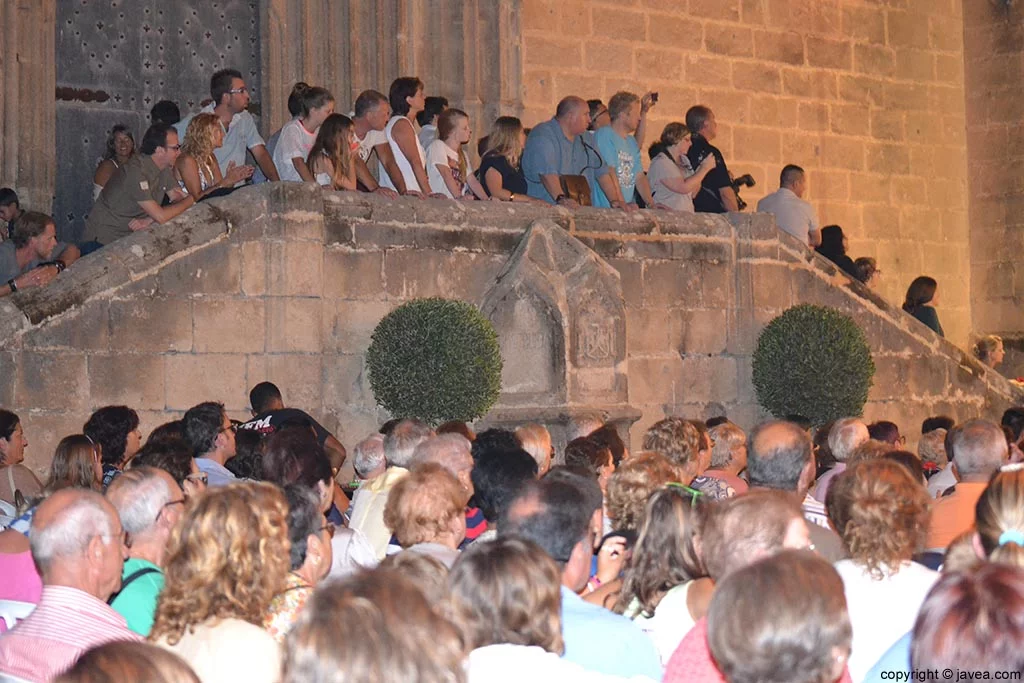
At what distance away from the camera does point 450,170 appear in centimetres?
1113

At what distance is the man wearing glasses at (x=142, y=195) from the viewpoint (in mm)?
9820

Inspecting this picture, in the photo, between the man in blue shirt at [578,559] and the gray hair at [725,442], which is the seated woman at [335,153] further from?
the man in blue shirt at [578,559]

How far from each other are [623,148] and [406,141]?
1.99 metres

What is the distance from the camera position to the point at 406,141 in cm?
1088

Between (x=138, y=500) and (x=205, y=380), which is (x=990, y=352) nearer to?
(x=205, y=380)

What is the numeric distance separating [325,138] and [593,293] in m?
2.24

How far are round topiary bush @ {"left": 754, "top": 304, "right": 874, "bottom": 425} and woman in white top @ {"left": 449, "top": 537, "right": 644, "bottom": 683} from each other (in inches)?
334

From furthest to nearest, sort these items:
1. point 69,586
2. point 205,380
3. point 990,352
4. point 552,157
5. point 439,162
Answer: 1. point 990,352
2. point 552,157
3. point 439,162
4. point 205,380
5. point 69,586

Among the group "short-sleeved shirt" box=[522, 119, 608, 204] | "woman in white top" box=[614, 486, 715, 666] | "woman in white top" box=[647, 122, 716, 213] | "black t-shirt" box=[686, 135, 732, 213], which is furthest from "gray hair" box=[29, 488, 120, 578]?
"black t-shirt" box=[686, 135, 732, 213]

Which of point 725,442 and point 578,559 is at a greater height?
point 725,442

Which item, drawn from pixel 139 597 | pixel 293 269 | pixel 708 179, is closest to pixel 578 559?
pixel 139 597

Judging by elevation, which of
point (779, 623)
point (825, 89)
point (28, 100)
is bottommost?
point (779, 623)

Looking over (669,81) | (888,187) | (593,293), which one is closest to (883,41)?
(888,187)

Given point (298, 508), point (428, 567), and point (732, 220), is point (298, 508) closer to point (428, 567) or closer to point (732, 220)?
point (428, 567)
